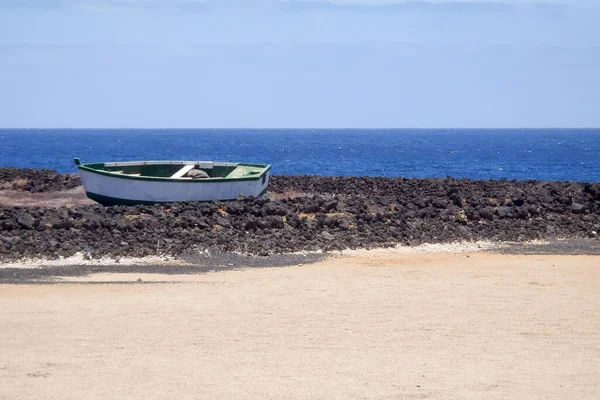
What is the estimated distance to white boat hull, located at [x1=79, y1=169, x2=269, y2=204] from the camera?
23328mm

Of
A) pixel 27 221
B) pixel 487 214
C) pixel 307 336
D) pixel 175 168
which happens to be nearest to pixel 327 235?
pixel 487 214

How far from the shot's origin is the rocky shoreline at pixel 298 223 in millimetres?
17875

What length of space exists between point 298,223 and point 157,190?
465cm

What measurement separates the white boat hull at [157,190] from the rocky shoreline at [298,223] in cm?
76

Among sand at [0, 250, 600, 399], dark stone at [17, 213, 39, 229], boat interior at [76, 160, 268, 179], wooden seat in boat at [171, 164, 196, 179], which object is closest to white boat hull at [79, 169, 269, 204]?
wooden seat in boat at [171, 164, 196, 179]

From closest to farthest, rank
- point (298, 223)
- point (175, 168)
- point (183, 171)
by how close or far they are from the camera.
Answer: point (298, 223) < point (183, 171) < point (175, 168)

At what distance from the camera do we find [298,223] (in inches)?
811

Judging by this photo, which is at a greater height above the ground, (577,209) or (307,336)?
(577,209)

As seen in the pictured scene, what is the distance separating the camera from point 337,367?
29.7ft

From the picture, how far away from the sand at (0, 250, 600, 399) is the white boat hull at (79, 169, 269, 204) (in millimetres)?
8119

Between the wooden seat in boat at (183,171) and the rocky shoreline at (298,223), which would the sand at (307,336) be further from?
the wooden seat in boat at (183,171)

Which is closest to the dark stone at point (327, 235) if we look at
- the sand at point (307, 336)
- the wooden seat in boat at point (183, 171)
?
the sand at point (307, 336)

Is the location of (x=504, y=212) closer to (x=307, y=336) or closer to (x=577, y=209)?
(x=577, y=209)

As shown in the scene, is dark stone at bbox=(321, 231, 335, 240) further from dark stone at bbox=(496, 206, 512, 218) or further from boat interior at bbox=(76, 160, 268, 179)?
boat interior at bbox=(76, 160, 268, 179)
